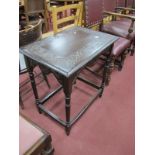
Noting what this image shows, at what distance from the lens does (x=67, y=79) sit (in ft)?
3.63

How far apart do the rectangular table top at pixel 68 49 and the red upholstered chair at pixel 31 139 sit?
0.40m

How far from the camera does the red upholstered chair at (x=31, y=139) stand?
979 millimetres

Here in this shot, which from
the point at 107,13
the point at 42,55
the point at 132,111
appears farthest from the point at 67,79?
the point at 107,13

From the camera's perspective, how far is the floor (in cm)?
142

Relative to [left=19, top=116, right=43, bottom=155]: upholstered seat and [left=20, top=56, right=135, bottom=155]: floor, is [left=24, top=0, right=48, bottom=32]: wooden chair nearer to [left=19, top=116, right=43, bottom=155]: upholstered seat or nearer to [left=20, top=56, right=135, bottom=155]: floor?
[left=20, top=56, right=135, bottom=155]: floor

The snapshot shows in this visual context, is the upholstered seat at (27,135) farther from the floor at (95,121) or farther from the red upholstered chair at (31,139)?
the floor at (95,121)

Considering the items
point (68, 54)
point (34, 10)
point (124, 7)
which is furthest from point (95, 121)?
point (34, 10)

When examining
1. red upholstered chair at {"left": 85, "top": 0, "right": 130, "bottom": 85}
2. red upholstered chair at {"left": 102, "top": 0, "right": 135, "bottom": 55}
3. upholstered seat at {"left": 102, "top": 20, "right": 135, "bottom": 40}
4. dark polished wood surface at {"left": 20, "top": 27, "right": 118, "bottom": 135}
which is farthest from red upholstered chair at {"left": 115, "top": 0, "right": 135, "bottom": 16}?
dark polished wood surface at {"left": 20, "top": 27, "right": 118, "bottom": 135}

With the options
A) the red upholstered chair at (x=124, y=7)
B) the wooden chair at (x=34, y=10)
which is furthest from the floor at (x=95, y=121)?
the wooden chair at (x=34, y=10)

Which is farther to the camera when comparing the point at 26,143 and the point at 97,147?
the point at 97,147
